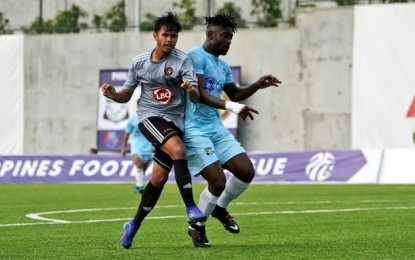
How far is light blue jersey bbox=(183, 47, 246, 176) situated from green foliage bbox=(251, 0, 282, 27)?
1003 inches

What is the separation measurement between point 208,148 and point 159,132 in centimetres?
57

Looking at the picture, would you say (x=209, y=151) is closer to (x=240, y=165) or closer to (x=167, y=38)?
(x=240, y=165)

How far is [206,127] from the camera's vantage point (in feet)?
42.2

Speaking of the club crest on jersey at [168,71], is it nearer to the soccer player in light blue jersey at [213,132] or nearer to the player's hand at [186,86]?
the soccer player in light blue jersey at [213,132]

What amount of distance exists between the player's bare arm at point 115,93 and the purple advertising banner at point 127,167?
18537 millimetres

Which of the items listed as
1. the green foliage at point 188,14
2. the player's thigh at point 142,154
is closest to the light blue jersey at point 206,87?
the player's thigh at point 142,154

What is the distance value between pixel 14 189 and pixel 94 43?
1067 centimetres

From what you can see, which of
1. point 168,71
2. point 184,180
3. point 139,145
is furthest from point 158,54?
point 139,145

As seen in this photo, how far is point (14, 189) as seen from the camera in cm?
3047

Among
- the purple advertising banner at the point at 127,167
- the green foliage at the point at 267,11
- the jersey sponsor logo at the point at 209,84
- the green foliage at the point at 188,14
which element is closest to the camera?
the jersey sponsor logo at the point at 209,84

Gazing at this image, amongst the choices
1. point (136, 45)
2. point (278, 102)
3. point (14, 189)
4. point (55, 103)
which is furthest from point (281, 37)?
point (14, 189)

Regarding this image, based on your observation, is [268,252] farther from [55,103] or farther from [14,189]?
[55,103]

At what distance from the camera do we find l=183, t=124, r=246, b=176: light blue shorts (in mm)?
12594

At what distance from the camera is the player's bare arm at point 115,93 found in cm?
1240
